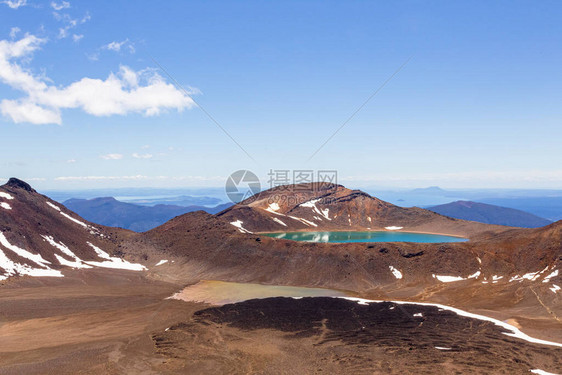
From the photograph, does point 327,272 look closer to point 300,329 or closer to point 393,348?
point 300,329

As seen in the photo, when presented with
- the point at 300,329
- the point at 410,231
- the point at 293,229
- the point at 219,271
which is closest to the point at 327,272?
the point at 219,271

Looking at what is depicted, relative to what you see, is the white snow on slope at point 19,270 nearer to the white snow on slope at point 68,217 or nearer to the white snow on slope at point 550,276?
the white snow on slope at point 68,217

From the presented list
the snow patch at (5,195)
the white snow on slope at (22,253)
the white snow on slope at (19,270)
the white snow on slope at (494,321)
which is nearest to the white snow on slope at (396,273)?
the white snow on slope at (494,321)

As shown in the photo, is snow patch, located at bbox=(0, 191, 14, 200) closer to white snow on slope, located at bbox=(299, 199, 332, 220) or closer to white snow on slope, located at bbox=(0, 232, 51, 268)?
white snow on slope, located at bbox=(0, 232, 51, 268)

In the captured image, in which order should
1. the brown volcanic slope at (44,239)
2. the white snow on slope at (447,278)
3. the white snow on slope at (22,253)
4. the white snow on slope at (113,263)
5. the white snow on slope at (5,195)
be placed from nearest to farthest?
1. the white snow on slope at (447,278)
2. the brown volcanic slope at (44,239)
3. the white snow on slope at (22,253)
4. the white snow on slope at (113,263)
5. the white snow on slope at (5,195)

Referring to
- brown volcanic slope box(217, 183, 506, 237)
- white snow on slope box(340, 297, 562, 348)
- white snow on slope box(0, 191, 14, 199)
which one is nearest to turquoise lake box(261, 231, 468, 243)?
brown volcanic slope box(217, 183, 506, 237)

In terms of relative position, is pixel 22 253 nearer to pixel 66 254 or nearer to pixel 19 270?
pixel 19 270
